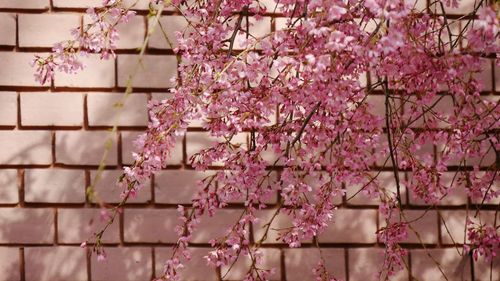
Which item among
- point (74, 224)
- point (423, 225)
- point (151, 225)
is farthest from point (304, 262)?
point (74, 224)

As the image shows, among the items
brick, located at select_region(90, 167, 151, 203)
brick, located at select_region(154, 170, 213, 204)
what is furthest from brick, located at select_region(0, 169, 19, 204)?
brick, located at select_region(154, 170, 213, 204)

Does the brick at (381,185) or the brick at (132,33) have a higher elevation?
the brick at (132,33)

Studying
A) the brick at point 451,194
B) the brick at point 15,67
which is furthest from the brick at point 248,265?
the brick at point 15,67

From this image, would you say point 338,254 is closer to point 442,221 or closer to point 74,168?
point 442,221

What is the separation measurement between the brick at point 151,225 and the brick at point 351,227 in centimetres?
59

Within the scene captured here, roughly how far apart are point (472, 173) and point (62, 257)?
5.19 ft

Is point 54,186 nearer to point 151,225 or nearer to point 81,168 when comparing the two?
point 81,168

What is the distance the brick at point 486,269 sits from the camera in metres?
3.14

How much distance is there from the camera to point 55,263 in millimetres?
3008

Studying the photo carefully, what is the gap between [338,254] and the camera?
10.2ft

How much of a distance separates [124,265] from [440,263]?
125cm

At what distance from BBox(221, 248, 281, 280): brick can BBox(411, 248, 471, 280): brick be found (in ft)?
1.79

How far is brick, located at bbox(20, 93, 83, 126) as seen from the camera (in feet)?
9.86

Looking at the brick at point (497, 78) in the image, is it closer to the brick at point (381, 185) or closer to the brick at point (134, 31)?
the brick at point (381, 185)
